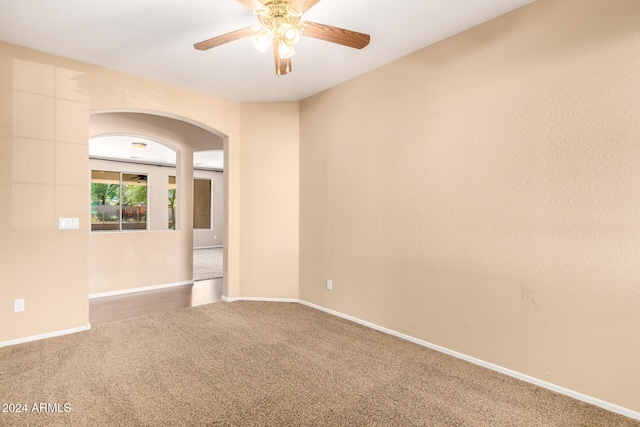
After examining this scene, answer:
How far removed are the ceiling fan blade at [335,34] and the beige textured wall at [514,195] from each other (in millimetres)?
1077

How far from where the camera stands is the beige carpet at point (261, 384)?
198cm

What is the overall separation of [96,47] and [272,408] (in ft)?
11.6

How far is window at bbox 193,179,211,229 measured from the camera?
11555 millimetres

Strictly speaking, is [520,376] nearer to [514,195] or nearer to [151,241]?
[514,195]

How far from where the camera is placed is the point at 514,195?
2529mm

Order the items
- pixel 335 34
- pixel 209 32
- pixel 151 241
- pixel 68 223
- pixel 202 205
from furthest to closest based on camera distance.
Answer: pixel 202 205
pixel 151 241
pixel 68 223
pixel 209 32
pixel 335 34

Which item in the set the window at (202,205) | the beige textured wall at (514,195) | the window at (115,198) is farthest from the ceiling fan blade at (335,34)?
the window at (202,205)

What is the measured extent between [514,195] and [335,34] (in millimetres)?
1798

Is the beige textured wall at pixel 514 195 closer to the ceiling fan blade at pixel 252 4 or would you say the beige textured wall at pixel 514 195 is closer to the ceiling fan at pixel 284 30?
the ceiling fan at pixel 284 30

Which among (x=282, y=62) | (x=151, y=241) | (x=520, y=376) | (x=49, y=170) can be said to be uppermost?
(x=282, y=62)

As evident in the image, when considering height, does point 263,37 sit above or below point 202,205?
above

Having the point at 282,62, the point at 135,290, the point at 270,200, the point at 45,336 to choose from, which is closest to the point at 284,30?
the point at 282,62

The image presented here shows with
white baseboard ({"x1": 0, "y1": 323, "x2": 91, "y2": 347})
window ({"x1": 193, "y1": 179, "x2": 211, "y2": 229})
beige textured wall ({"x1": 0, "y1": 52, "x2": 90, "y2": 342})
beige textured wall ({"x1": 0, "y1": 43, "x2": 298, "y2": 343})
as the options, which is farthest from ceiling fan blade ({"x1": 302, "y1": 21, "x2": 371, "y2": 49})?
window ({"x1": 193, "y1": 179, "x2": 211, "y2": 229})

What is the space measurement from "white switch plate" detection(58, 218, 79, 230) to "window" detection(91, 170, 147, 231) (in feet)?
22.4
